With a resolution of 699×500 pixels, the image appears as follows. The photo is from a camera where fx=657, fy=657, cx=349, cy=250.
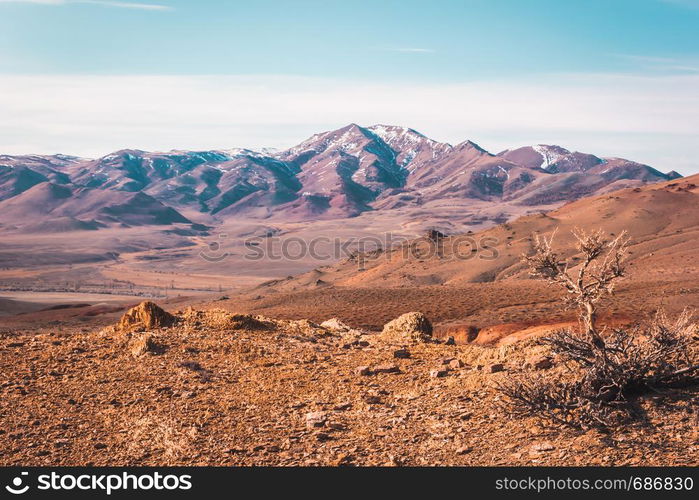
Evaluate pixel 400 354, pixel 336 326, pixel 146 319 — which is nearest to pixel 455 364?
pixel 400 354

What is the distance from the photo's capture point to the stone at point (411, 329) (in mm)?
11000

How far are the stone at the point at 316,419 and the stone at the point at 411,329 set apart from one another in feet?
12.2

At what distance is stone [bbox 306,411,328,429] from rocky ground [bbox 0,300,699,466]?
2 cm

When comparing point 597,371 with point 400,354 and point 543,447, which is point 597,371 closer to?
point 543,447

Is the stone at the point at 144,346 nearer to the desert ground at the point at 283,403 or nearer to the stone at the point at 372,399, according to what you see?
the desert ground at the point at 283,403

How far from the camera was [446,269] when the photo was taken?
48750mm

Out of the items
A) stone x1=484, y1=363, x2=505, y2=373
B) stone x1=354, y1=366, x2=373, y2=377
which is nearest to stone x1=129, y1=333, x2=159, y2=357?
stone x1=354, y1=366, x2=373, y2=377

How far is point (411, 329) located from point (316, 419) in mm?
4506

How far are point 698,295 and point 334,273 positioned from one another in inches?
1418

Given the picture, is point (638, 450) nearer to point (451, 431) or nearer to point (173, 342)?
point (451, 431)

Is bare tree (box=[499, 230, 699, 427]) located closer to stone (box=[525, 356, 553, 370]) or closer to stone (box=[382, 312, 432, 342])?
stone (box=[525, 356, 553, 370])

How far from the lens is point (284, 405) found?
7805 mm

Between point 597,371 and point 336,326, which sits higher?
point 597,371

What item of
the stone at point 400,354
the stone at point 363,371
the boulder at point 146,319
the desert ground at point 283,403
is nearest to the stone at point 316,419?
the desert ground at point 283,403
